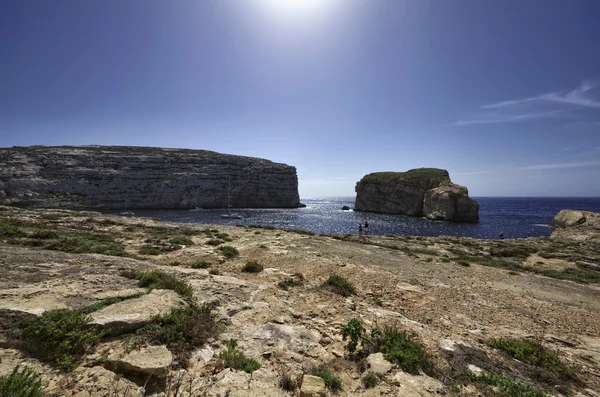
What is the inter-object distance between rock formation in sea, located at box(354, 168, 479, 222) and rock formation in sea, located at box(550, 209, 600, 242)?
62.2 feet

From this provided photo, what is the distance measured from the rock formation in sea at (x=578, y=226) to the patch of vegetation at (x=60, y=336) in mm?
63037

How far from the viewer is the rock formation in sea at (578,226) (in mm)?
45819

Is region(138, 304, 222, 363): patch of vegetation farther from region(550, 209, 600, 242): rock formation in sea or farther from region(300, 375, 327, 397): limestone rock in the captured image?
region(550, 209, 600, 242): rock formation in sea

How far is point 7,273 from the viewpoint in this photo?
7285 mm

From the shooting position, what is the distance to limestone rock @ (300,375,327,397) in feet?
14.6

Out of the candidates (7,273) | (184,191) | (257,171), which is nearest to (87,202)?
(184,191)

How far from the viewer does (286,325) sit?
709 cm

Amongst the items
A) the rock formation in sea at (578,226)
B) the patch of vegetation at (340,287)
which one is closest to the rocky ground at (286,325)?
the patch of vegetation at (340,287)

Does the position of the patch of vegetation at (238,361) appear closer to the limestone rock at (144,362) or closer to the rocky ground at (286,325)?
the rocky ground at (286,325)

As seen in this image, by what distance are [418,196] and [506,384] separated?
97.3 metres

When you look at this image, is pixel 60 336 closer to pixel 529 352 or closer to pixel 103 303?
pixel 103 303

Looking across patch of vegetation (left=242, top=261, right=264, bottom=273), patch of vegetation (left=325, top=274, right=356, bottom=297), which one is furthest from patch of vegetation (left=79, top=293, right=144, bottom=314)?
patch of vegetation (left=325, top=274, right=356, bottom=297)

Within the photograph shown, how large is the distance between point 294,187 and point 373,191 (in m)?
40.3

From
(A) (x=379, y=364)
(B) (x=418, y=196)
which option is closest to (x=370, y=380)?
(A) (x=379, y=364)
